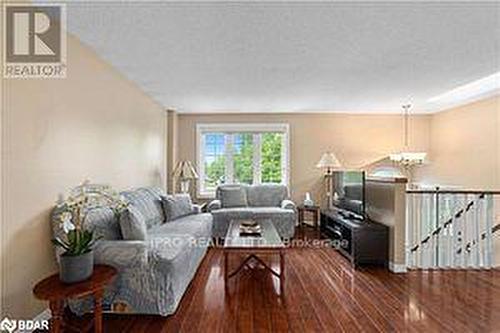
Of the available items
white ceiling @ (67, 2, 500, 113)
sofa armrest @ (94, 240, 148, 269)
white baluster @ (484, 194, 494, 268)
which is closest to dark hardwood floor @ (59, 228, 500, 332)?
white baluster @ (484, 194, 494, 268)

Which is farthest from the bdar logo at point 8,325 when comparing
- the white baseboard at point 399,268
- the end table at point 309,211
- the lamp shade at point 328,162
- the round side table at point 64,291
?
the lamp shade at point 328,162

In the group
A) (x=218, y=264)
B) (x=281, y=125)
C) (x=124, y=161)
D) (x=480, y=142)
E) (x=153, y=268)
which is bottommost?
(x=218, y=264)

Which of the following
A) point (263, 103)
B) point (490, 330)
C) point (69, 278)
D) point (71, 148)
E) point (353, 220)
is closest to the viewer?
point (69, 278)

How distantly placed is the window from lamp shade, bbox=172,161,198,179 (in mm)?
587

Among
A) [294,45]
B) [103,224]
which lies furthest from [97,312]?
[294,45]

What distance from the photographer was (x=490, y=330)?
102 inches

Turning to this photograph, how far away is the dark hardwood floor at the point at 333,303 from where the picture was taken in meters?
2.62

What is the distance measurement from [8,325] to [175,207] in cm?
269

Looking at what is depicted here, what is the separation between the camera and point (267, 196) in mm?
6238

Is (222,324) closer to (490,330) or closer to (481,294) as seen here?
(490,330)

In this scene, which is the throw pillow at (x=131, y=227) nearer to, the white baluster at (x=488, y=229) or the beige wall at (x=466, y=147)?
the white baluster at (x=488, y=229)

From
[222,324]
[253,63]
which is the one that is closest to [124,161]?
[253,63]

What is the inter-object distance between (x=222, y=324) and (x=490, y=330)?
7.26 ft

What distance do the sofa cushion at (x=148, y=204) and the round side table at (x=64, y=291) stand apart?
1.53 metres
